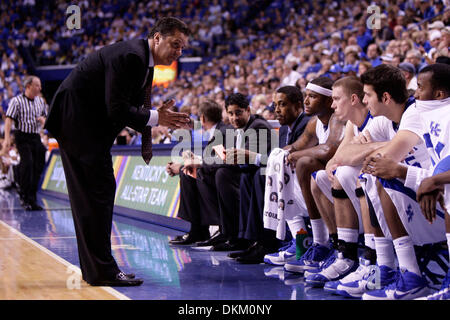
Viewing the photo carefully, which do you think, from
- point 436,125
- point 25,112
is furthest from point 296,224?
point 25,112

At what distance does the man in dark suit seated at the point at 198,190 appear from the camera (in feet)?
20.0

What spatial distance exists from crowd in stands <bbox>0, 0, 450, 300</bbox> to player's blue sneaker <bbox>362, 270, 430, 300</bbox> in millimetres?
6124

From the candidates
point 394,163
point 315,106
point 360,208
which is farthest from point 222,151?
point 394,163

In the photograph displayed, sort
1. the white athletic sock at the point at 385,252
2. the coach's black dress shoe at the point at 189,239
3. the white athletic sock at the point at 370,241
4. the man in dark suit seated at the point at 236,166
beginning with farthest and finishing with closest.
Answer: the coach's black dress shoe at the point at 189,239, the man in dark suit seated at the point at 236,166, the white athletic sock at the point at 370,241, the white athletic sock at the point at 385,252

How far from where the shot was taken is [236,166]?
5.69 metres

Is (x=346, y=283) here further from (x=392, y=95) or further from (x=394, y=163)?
(x=392, y=95)

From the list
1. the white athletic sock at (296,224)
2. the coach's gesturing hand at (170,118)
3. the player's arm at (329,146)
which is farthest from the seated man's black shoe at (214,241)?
the coach's gesturing hand at (170,118)

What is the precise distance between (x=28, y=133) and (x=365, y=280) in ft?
23.6

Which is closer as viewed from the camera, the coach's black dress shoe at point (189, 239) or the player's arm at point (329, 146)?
the player's arm at point (329, 146)

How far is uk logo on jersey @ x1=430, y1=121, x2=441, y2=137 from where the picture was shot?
3.23m

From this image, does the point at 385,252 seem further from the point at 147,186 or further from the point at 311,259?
the point at 147,186

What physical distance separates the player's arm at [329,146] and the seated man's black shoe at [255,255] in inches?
39.9

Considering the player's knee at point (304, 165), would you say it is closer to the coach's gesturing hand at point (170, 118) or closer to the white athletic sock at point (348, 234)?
the white athletic sock at point (348, 234)

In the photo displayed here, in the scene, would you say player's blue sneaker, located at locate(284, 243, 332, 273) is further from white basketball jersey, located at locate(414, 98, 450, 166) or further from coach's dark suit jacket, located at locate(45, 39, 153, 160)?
coach's dark suit jacket, located at locate(45, 39, 153, 160)
